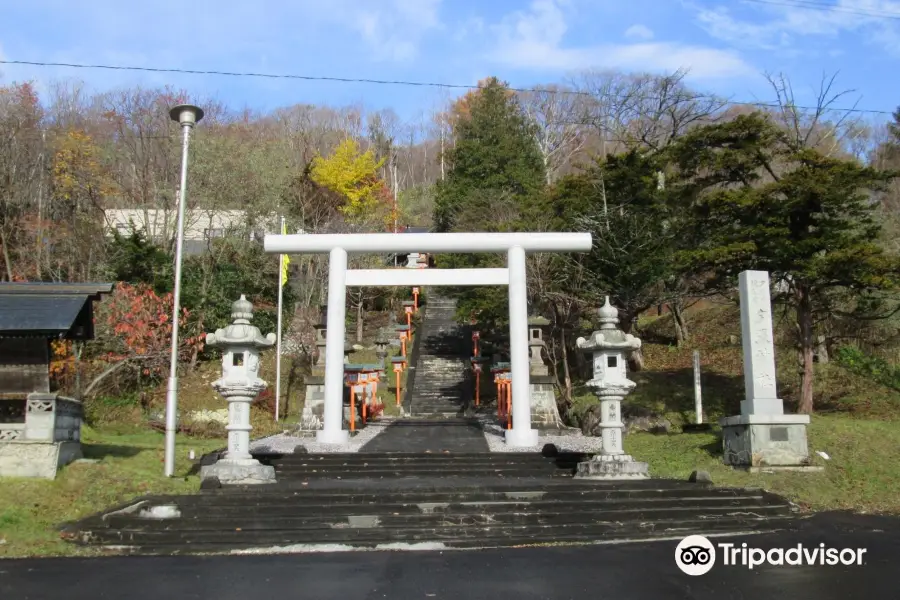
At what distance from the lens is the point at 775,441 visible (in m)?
11.4

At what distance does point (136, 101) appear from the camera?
1308 inches

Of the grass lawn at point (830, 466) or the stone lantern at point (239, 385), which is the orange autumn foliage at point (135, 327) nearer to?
the stone lantern at point (239, 385)

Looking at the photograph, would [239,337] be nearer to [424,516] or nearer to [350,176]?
[424,516]

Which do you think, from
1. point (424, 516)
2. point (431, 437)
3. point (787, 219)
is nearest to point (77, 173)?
point (431, 437)

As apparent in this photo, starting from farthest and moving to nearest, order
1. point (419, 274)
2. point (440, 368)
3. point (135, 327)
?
point (440, 368), point (135, 327), point (419, 274)

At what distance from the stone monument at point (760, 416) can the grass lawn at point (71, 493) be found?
28.0 feet

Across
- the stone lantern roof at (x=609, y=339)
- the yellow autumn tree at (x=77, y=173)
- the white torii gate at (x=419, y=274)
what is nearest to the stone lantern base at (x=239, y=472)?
the white torii gate at (x=419, y=274)

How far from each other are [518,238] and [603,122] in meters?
20.8

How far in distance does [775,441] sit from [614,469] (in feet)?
9.16

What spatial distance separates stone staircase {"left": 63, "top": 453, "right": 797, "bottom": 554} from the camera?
7891 mm

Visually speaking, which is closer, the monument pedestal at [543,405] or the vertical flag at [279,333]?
the monument pedestal at [543,405]

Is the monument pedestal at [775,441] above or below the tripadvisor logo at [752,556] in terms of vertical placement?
above

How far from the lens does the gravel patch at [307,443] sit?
14422 millimetres

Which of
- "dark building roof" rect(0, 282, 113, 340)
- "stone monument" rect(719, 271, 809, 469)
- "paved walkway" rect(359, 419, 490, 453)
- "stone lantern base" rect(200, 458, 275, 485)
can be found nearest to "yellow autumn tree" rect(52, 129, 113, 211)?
"paved walkway" rect(359, 419, 490, 453)
